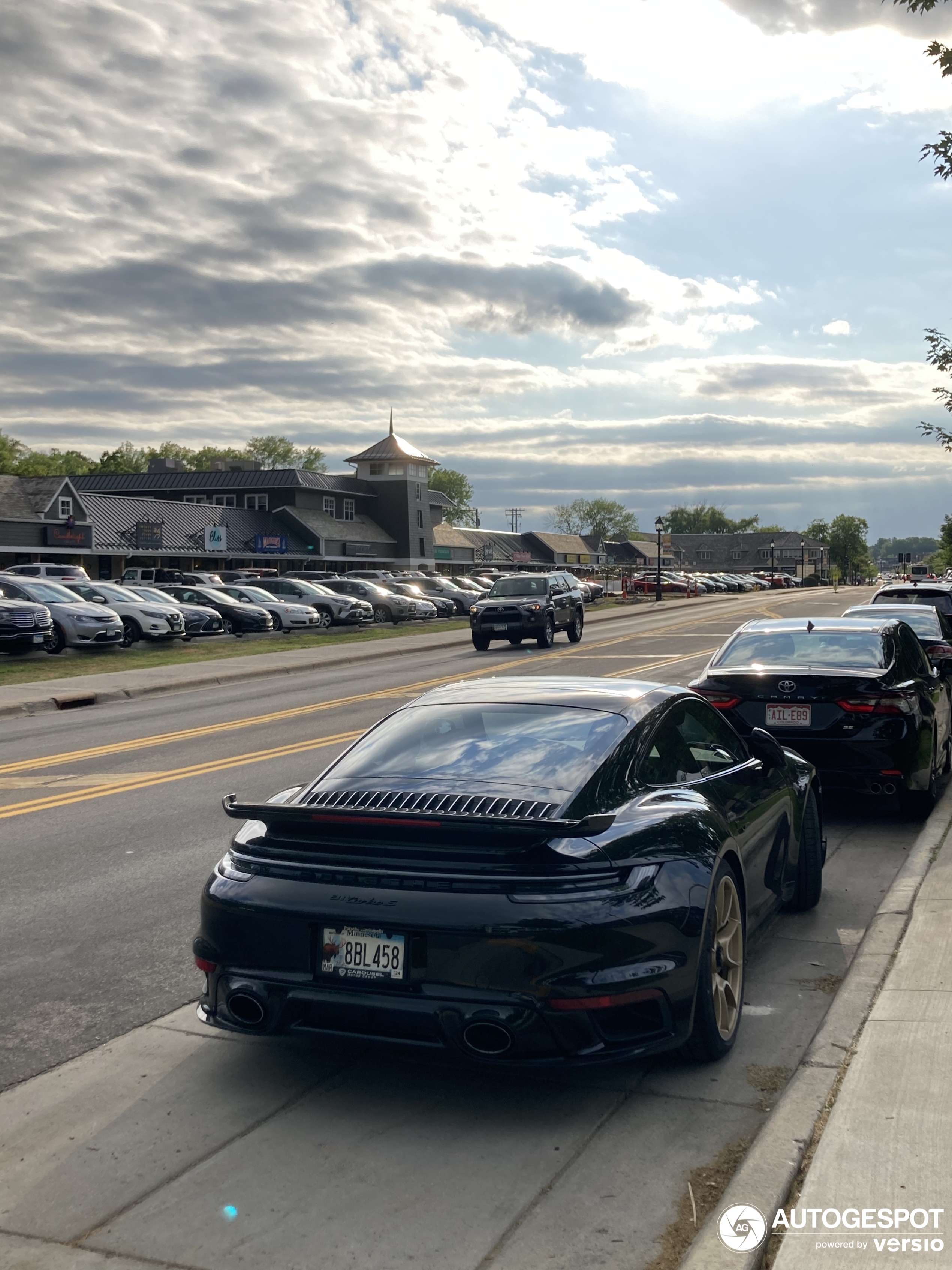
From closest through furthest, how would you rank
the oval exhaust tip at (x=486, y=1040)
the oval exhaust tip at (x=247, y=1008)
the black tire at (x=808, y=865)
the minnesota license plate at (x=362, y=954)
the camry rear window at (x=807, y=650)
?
1. the oval exhaust tip at (x=486, y=1040)
2. the minnesota license plate at (x=362, y=954)
3. the oval exhaust tip at (x=247, y=1008)
4. the black tire at (x=808, y=865)
5. the camry rear window at (x=807, y=650)

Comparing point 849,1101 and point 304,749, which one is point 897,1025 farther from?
point 304,749

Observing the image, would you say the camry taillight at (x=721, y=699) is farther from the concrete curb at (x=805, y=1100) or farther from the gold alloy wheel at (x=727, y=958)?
the gold alloy wheel at (x=727, y=958)

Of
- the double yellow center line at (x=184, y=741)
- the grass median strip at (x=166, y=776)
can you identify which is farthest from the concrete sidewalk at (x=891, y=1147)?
the grass median strip at (x=166, y=776)

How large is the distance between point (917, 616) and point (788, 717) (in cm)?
623

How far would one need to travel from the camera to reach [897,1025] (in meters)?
4.68

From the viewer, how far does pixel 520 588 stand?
3241 cm

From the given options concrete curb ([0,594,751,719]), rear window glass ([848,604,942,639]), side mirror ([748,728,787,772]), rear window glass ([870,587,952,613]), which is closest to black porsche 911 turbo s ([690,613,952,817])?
side mirror ([748,728,787,772])

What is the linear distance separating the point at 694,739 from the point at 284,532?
77602mm

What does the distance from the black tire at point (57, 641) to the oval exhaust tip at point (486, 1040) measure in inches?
1030

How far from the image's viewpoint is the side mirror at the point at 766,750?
20.0 ft

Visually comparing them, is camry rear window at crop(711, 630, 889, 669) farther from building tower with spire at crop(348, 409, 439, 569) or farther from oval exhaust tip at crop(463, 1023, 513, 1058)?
building tower with spire at crop(348, 409, 439, 569)

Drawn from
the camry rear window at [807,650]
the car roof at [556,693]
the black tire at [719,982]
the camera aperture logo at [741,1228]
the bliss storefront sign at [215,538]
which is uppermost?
the bliss storefront sign at [215,538]

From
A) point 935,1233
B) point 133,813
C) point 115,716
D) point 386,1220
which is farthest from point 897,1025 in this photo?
point 115,716

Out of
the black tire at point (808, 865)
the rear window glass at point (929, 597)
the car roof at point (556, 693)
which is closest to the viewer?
the car roof at point (556, 693)
